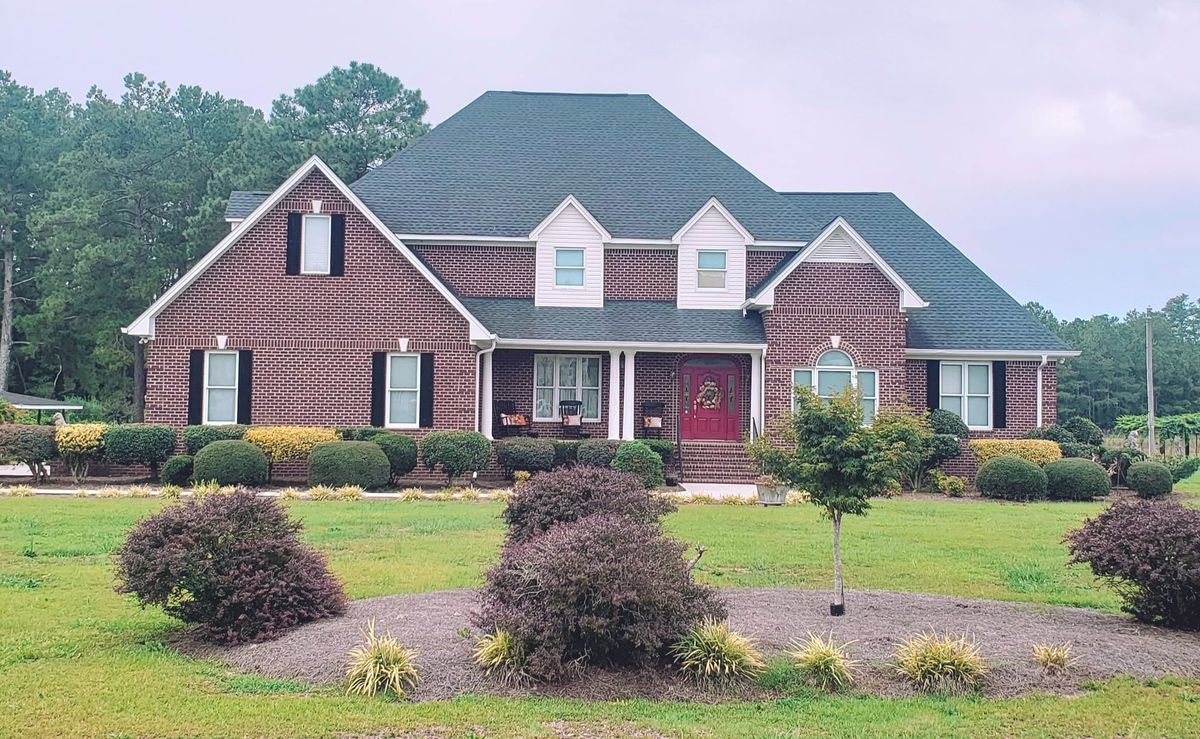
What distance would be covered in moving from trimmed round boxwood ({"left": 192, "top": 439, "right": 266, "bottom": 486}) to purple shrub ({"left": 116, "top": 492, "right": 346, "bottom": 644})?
1217 cm

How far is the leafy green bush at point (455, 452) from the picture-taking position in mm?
21438

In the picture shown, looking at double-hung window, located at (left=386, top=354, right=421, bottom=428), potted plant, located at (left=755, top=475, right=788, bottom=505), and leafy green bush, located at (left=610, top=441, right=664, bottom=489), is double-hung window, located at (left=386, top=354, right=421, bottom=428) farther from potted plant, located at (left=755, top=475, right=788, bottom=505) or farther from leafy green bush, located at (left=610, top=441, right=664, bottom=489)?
potted plant, located at (left=755, top=475, right=788, bottom=505)

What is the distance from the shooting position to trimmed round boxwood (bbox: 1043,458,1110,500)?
2105 centimetres

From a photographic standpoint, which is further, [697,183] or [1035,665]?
[697,183]

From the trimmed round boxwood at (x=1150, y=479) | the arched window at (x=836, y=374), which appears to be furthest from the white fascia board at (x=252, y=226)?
the trimmed round boxwood at (x=1150, y=479)

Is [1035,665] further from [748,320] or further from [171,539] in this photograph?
[748,320]

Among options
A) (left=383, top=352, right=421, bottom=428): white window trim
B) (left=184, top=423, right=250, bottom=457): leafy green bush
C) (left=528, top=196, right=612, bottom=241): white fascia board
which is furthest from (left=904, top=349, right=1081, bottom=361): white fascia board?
(left=184, top=423, right=250, bottom=457): leafy green bush

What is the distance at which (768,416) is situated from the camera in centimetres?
2370

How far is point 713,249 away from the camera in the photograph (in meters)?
25.5

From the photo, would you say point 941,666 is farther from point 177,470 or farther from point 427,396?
point 177,470

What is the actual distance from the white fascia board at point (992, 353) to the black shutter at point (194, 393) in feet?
53.4

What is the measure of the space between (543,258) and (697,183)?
16.4ft

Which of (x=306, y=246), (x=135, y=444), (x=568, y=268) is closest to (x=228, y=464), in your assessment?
(x=135, y=444)

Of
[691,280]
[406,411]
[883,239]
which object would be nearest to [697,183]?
[691,280]
